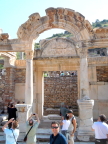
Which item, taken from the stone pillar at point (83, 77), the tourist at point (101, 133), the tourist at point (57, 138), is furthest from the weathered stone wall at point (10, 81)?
the tourist at point (57, 138)

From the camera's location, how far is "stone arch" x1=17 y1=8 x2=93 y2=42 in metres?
7.32

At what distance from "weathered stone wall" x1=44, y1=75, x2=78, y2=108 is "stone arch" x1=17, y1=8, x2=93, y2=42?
21.9ft

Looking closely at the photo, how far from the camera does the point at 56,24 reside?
7.54 m

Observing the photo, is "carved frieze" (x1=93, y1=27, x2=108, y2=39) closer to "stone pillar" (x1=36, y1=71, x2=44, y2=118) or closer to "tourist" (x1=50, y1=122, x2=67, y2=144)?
"stone pillar" (x1=36, y1=71, x2=44, y2=118)

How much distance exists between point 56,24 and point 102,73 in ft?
13.9

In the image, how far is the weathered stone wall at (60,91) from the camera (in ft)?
43.5

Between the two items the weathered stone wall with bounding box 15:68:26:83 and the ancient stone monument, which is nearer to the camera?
the ancient stone monument

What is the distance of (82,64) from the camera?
729 cm

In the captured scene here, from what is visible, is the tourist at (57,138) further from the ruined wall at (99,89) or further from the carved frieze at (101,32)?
the ruined wall at (99,89)

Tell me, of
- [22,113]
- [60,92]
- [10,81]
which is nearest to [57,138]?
[22,113]

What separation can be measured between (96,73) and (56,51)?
108 inches

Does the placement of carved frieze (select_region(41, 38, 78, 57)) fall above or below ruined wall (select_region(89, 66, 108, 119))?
above

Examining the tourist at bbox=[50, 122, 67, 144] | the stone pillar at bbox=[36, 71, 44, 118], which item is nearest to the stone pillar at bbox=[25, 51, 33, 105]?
the stone pillar at bbox=[36, 71, 44, 118]

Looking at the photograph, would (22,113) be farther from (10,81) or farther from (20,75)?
(20,75)
